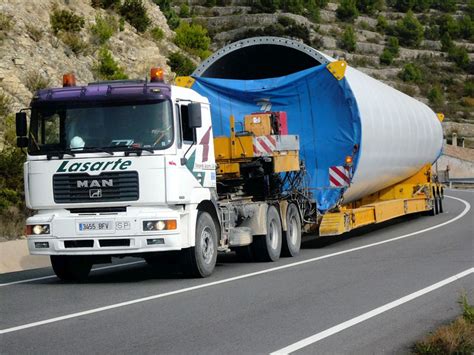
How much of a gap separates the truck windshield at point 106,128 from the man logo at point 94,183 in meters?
0.46

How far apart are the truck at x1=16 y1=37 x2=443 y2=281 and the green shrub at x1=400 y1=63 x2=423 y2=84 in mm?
75557

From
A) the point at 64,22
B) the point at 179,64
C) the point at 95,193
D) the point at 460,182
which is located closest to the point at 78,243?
the point at 95,193

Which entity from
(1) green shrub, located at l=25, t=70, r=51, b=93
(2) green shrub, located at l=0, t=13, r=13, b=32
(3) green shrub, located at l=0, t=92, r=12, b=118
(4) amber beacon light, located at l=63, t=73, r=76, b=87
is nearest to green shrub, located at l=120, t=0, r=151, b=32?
(2) green shrub, located at l=0, t=13, r=13, b=32

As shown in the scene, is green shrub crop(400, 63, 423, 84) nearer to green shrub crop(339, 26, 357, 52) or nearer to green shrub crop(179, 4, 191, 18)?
green shrub crop(339, 26, 357, 52)

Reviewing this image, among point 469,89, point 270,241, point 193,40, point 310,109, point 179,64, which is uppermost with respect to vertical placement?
point 469,89

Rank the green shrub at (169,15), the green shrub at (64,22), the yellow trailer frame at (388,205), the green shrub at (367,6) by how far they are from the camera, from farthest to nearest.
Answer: the green shrub at (367,6), the green shrub at (169,15), the green shrub at (64,22), the yellow trailer frame at (388,205)

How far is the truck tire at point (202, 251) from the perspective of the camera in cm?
1438

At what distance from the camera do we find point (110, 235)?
538 inches

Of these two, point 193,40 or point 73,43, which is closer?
point 73,43

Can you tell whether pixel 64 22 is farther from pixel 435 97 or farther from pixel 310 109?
pixel 435 97

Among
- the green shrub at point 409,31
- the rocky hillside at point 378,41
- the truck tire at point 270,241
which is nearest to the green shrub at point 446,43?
the rocky hillside at point 378,41

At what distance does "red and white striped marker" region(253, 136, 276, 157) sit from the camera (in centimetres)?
1764

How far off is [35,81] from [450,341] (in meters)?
24.3

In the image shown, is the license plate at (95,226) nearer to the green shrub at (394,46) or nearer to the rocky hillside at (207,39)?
the rocky hillside at (207,39)
